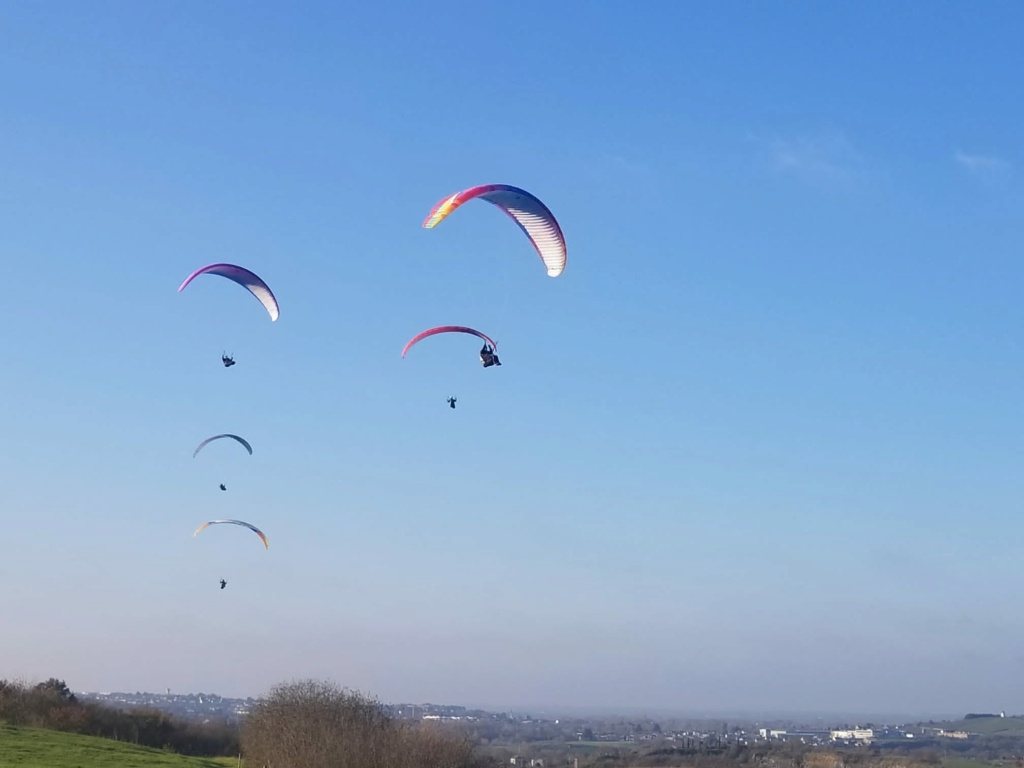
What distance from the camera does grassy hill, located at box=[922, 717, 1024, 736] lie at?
15668cm

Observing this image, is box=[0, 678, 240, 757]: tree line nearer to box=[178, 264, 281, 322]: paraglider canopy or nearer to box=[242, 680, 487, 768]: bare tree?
box=[242, 680, 487, 768]: bare tree

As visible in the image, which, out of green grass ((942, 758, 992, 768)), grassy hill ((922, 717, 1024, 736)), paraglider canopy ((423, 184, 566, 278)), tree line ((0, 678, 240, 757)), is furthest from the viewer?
grassy hill ((922, 717, 1024, 736))

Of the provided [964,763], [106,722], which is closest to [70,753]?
[106,722]

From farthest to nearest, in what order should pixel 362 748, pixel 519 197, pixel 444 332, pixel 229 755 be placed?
pixel 229 755 → pixel 362 748 → pixel 444 332 → pixel 519 197

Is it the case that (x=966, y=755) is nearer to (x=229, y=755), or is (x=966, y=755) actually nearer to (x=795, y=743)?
(x=795, y=743)

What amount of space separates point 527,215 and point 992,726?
17071 cm

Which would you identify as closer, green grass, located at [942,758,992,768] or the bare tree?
the bare tree

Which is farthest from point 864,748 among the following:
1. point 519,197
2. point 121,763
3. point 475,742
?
point 519,197

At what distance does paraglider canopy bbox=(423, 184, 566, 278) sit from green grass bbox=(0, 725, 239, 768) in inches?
808

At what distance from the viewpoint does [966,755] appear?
116250 mm

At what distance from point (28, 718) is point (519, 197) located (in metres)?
42.0

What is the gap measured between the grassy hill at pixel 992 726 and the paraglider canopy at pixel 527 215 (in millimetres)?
148481

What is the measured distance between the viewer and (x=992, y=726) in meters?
171

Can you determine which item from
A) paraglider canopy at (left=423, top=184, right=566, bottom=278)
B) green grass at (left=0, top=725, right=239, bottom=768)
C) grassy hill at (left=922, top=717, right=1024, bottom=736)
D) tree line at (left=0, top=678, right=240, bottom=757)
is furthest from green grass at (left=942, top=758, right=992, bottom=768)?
paraglider canopy at (left=423, top=184, right=566, bottom=278)
